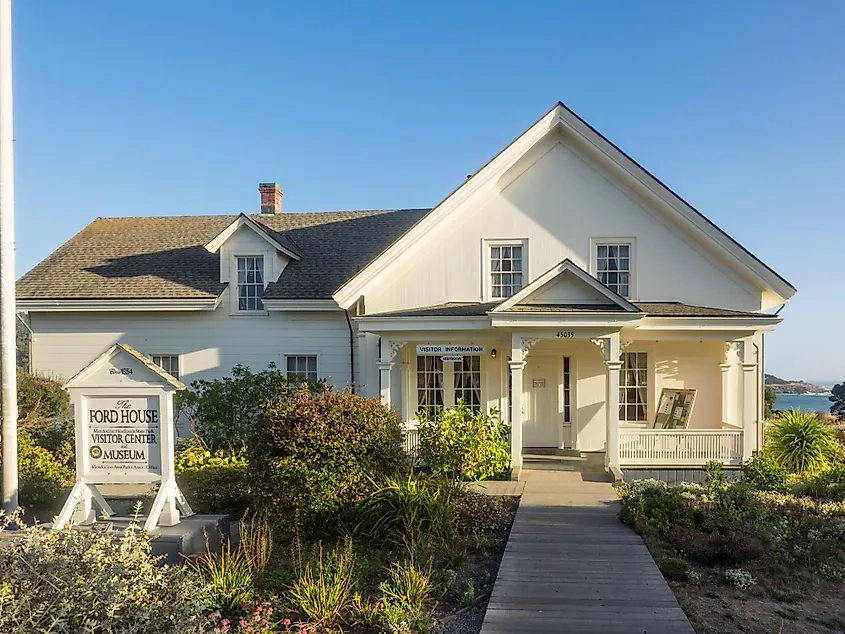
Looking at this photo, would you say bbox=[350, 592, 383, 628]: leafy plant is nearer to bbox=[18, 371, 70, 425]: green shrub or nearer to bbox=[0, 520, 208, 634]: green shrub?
bbox=[0, 520, 208, 634]: green shrub

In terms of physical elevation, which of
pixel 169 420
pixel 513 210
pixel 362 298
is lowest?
pixel 169 420

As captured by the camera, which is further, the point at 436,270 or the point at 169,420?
the point at 436,270

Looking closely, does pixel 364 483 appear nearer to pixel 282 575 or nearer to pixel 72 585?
pixel 282 575

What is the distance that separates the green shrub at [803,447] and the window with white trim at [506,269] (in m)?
6.97

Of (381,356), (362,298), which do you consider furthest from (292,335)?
(381,356)

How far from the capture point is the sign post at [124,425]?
8.02 metres

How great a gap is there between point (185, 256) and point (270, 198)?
459cm

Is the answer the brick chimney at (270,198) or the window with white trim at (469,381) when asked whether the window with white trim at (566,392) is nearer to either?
the window with white trim at (469,381)

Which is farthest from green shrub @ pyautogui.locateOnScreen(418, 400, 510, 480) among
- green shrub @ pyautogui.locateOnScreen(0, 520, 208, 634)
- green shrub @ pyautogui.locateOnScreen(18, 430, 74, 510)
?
green shrub @ pyautogui.locateOnScreen(0, 520, 208, 634)

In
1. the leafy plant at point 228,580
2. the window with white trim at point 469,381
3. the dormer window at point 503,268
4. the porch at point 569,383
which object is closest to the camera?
the leafy plant at point 228,580

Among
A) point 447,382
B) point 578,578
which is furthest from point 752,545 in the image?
point 447,382

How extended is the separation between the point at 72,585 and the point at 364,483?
15.1 ft

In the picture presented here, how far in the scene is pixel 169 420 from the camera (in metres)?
8.05

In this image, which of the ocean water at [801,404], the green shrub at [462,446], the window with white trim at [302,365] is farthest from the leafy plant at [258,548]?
the ocean water at [801,404]
